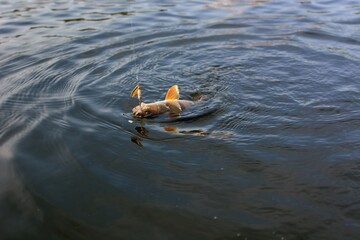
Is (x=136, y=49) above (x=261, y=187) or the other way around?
above

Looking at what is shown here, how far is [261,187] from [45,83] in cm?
368

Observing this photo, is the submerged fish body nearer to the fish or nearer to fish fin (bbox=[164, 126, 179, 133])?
the fish

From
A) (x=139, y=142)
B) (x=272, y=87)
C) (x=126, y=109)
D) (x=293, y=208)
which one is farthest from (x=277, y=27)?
(x=293, y=208)

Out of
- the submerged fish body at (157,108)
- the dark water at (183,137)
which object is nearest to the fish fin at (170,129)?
the dark water at (183,137)

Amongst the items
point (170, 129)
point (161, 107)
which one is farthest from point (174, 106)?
point (170, 129)

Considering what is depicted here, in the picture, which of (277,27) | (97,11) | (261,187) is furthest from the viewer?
(97,11)

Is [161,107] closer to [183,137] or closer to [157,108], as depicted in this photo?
[157,108]

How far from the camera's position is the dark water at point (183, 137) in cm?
311

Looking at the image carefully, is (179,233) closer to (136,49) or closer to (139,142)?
(139,142)

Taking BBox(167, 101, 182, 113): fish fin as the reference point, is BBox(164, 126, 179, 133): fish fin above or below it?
below

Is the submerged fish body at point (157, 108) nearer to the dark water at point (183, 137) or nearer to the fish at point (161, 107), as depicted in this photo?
the fish at point (161, 107)

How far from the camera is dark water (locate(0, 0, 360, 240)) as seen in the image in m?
3.11

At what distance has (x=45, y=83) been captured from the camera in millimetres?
5742

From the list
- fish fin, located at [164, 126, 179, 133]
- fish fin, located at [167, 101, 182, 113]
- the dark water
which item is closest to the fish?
fish fin, located at [167, 101, 182, 113]
